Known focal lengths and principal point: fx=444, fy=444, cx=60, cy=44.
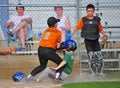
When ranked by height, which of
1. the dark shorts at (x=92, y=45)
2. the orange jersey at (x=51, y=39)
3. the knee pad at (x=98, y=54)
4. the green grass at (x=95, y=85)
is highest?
the orange jersey at (x=51, y=39)

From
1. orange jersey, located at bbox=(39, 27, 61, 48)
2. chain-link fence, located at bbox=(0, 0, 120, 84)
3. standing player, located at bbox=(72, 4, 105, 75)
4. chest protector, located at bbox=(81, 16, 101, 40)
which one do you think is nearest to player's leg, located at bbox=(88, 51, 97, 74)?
standing player, located at bbox=(72, 4, 105, 75)

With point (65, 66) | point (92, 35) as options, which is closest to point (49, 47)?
point (65, 66)

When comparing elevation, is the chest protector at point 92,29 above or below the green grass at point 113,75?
above

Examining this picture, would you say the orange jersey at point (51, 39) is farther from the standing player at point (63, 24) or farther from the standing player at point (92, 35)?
the standing player at point (63, 24)

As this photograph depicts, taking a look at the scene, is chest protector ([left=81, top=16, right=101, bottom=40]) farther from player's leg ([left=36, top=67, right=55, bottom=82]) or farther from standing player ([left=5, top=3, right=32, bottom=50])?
standing player ([left=5, top=3, right=32, bottom=50])

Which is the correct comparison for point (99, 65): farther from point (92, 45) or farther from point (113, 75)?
point (113, 75)

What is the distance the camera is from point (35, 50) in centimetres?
1327

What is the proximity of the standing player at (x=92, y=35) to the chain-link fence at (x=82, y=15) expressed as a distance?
0.79 metres

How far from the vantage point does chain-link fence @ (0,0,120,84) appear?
1298 centimetres

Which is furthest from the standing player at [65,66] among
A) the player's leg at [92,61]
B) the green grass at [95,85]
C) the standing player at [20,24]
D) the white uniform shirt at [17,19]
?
the white uniform shirt at [17,19]

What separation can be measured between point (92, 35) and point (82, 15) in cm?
232

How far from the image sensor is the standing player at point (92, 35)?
11.9 metres

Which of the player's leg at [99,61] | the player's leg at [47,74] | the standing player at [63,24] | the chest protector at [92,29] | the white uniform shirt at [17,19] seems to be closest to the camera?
the player's leg at [47,74]

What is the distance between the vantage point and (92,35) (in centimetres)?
1194
